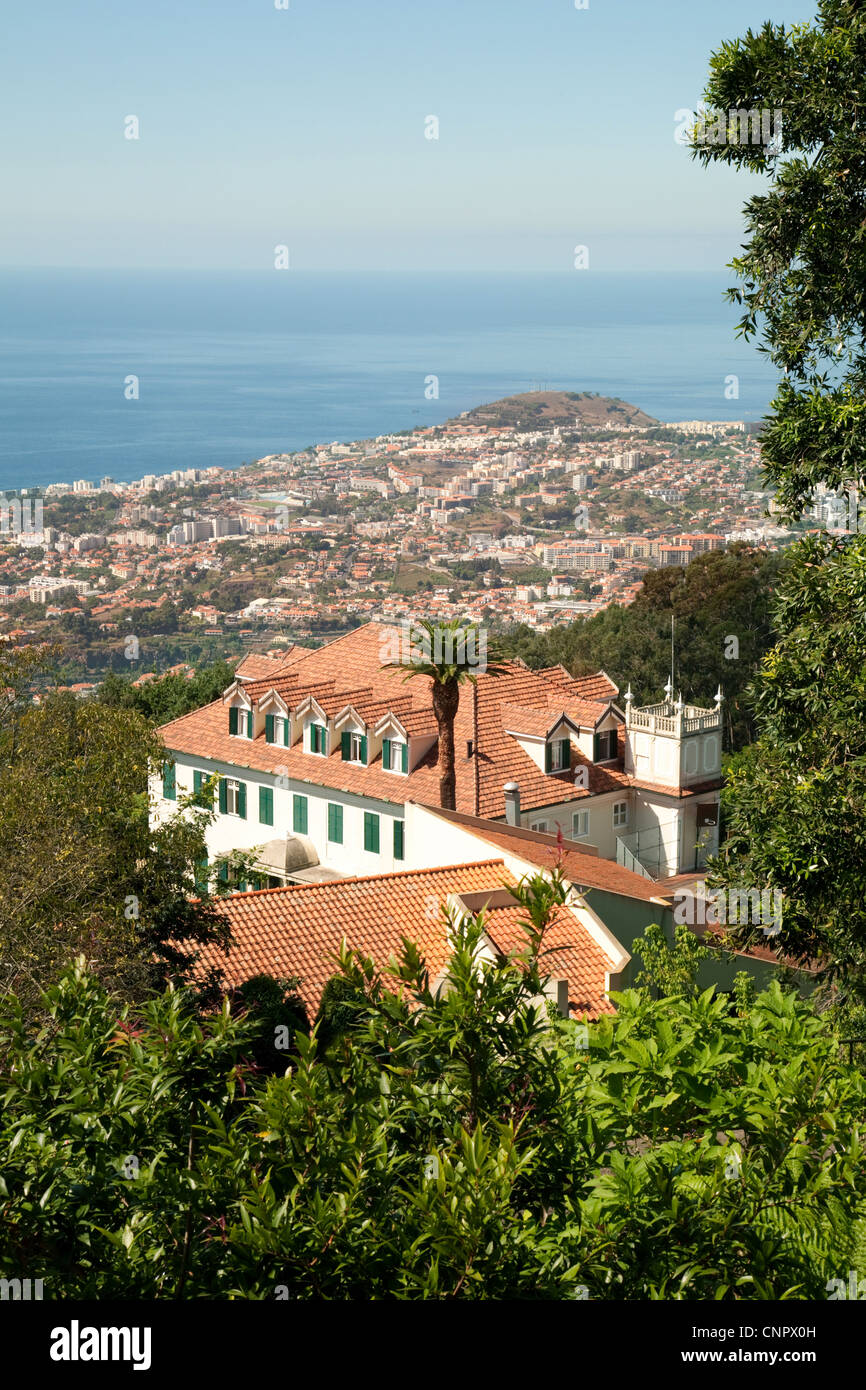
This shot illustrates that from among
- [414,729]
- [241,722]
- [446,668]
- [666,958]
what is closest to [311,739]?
[241,722]

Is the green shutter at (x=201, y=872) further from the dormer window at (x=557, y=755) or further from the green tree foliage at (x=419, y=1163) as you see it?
the dormer window at (x=557, y=755)

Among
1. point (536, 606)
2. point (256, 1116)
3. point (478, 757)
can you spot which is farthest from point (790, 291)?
point (536, 606)

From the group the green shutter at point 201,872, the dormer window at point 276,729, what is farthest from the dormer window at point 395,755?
the green shutter at point 201,872

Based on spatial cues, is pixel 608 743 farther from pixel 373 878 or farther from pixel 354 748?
pixel 373 878

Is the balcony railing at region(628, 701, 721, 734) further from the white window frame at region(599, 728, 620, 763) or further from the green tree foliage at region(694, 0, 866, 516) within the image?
the green tree foliage at region(694, 0, 866, 516)

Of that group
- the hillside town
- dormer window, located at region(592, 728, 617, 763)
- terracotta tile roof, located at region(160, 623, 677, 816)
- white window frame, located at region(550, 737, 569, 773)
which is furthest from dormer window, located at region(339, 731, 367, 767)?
the hillside town
